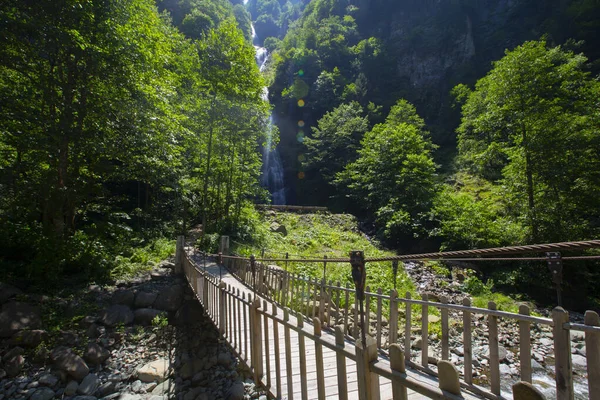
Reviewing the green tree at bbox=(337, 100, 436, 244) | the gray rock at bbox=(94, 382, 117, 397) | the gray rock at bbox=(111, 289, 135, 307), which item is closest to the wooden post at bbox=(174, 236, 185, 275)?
the gray rock at bbox=(111, 289, 135, 307)

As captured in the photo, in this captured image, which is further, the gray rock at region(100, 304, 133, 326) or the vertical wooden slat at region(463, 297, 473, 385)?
the gray rock at region(100, 304, 133, 326)

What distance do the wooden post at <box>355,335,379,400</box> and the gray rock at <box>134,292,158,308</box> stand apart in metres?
7.36

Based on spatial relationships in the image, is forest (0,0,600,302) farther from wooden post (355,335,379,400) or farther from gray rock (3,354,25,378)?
wooden post (355,335,379,400)

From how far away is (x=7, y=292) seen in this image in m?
6.14

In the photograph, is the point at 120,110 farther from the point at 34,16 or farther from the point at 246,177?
the point at 246,177

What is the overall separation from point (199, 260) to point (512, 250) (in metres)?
9.41

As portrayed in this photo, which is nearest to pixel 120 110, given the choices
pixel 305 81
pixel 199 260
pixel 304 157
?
pixel 199 260

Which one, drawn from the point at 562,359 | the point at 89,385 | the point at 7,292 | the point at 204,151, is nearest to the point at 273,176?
the point at 204,151

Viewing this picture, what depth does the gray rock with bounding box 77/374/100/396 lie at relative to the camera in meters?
5.00

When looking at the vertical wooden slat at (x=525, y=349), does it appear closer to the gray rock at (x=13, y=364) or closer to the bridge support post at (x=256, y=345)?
the bridge support post at (x=256, y=345)

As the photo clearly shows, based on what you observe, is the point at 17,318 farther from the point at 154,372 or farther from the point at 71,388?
the point at 154,372

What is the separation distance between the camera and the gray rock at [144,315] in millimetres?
6891

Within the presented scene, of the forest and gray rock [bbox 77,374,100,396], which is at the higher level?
the forest

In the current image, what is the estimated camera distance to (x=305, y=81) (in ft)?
122
